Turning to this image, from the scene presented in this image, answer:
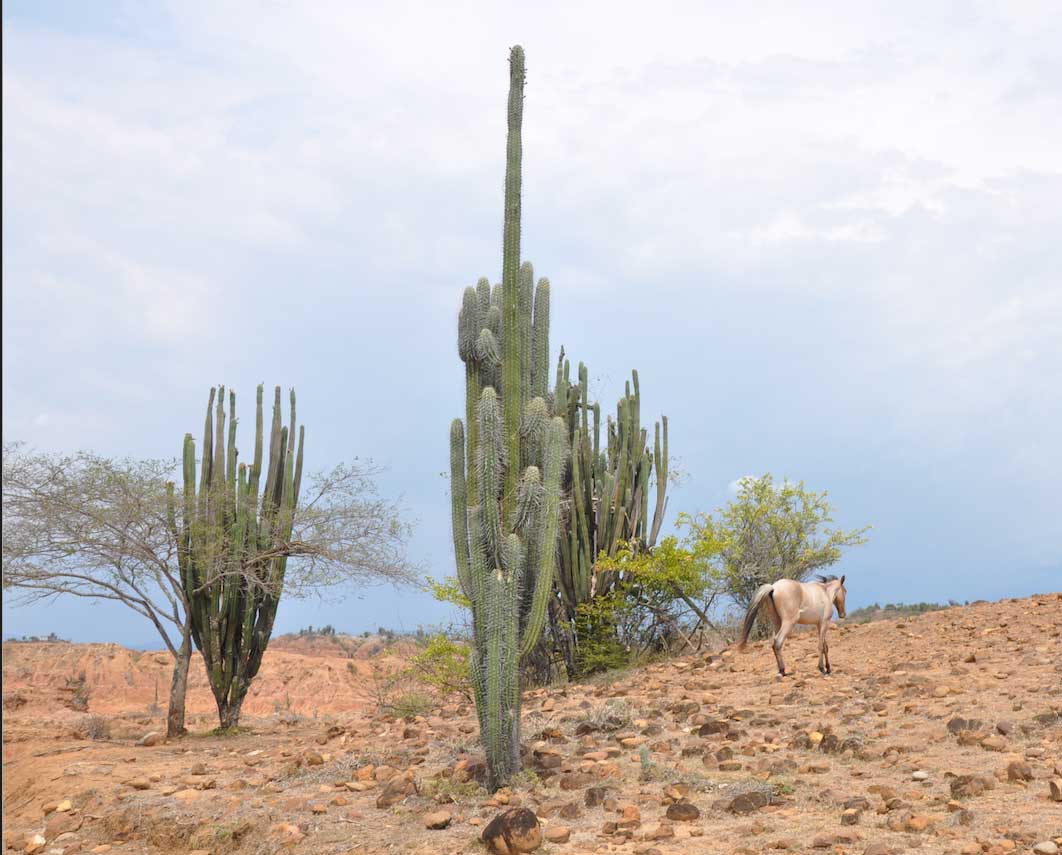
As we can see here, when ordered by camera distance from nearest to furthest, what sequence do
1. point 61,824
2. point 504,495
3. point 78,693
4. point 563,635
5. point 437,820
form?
1. point 437,820
2. point 504,495
3. point 61,824
4. point 563,635
5. point 78,693

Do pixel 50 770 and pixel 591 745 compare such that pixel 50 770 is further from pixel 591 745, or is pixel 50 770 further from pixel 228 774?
pixel 591 745

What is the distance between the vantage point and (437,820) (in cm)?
817

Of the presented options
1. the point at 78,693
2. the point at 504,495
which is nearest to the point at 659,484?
the point at 504,495

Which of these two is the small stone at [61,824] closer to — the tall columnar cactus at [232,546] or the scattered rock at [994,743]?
the tall columnar cactus at [232,546]

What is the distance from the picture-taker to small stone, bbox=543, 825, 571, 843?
7.47 meters

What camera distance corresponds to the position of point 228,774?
10969 millimetres

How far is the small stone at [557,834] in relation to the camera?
7473 mm

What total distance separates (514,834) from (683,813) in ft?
4.37

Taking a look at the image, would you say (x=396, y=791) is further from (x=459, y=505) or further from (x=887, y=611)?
(x=887, y=611)

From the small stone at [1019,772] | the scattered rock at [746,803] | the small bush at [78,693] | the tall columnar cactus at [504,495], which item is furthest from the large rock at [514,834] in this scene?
the small bush at [78,693]

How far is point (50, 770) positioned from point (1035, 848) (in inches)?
409

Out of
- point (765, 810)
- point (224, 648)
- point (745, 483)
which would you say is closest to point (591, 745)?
point (765, 810)

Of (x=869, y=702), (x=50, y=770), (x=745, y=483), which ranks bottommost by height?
(x=50, y=770)

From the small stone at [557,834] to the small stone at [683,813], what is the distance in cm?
80
